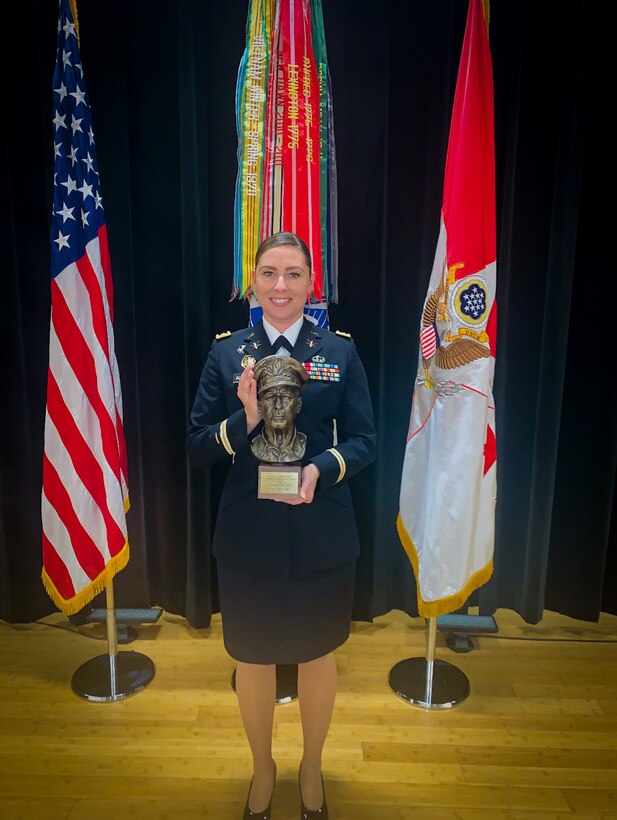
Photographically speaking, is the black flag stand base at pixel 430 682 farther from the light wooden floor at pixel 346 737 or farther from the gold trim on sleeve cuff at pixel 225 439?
the gold trim on sleeve cuff at pixel 225 439

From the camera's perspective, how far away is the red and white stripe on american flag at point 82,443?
2203 mm

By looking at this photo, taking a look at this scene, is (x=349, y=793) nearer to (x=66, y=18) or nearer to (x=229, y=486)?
(x=229, y=486)

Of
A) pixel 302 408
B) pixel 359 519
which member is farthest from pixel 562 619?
pixel 302 408

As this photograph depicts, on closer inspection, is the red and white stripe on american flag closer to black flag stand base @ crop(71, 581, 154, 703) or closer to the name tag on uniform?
black flag stand base @ crop(71, 581, 154, 703)

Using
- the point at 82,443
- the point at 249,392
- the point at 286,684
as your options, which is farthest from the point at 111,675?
the point at 249,392

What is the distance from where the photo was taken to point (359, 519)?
2.83 meters

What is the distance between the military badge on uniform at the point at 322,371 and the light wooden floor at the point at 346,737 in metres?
1.37

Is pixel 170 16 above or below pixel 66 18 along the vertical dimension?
above

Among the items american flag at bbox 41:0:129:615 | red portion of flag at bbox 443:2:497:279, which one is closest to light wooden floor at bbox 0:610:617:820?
american flag at bbox 41:0:129:615

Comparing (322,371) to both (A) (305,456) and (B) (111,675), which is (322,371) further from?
(B) (111,675)

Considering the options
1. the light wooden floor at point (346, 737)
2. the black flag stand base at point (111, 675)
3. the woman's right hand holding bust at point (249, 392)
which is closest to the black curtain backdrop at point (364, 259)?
the light wooden floor at point (346, 737)

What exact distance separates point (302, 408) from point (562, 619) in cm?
217

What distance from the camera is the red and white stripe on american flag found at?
2.20 metres

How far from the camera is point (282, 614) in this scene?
1.63m
